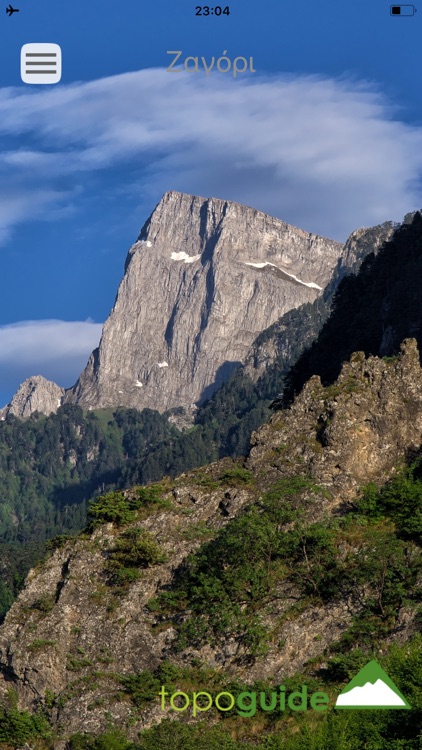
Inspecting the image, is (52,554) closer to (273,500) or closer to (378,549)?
(273,500)

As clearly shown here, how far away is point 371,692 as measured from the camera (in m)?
64.7

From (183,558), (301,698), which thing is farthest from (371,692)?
(183,558)

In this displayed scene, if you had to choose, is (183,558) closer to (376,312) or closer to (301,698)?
(301,698)

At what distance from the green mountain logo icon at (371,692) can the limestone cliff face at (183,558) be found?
442cm

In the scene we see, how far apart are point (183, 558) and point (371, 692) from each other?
1957 cm

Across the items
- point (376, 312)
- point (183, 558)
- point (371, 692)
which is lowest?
point (371, 692)

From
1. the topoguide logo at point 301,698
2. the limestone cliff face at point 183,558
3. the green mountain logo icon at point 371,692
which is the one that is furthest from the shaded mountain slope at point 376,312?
the green mountain logo icon at point 371,692

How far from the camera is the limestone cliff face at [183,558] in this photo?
7456cm

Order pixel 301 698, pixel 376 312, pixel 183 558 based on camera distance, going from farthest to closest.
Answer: pixel 376 312, pixel 183 558, pixel 301 698

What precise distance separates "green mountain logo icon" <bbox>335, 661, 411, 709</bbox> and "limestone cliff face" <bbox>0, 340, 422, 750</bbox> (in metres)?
4.42

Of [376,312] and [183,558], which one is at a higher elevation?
[376,312]

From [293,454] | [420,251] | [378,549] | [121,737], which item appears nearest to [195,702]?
[121,737]

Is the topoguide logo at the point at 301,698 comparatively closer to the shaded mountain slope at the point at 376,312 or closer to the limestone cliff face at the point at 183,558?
the limestone cliff face at the point at 183,558

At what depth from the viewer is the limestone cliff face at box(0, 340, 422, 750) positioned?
2936 inches
